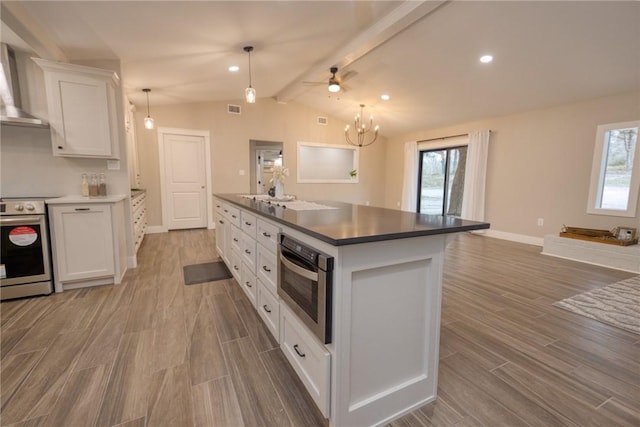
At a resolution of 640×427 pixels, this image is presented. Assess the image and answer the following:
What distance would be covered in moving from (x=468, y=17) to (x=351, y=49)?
146 cm


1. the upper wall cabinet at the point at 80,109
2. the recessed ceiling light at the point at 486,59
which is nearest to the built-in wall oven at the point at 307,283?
the upper wall cabinet at the point at 80,109

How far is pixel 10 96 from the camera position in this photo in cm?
252

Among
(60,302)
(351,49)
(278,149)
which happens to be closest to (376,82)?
(351,49)

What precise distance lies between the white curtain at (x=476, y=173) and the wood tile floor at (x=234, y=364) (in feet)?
9.92

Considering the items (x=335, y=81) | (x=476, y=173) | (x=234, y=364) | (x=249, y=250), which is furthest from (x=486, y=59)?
(x=234, y=364)

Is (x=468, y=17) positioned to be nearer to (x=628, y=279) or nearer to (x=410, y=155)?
(x=628, y=279)

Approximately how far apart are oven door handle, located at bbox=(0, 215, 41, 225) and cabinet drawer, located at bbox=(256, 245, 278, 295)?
2118mm

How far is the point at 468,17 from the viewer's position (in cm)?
308

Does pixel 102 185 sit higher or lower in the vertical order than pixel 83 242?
higher

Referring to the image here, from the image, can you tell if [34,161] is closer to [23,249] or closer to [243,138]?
[23,249]

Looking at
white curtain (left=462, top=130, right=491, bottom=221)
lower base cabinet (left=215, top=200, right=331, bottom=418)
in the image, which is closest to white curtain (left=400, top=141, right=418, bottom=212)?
white curtain (left=462, top=130, right=491, bottom=221)

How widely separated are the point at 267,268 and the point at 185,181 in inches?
193

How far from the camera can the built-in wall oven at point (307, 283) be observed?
1127 millimetres

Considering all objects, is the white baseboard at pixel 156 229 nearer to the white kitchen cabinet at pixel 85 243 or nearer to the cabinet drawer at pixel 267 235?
the white kitchen cabinet at pixel 85 243
